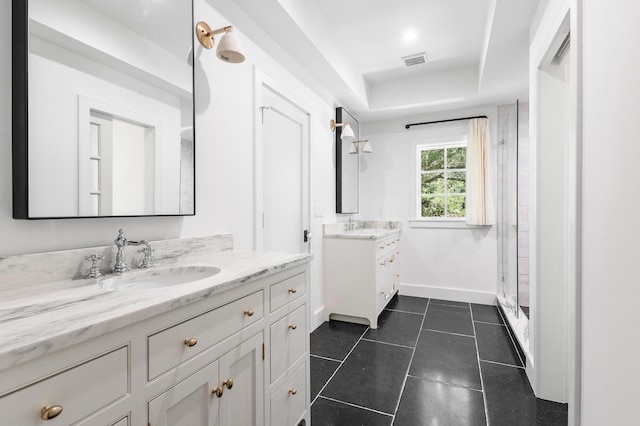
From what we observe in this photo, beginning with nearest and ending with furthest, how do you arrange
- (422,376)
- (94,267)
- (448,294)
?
(94,267) → (422,376) → (448,294)

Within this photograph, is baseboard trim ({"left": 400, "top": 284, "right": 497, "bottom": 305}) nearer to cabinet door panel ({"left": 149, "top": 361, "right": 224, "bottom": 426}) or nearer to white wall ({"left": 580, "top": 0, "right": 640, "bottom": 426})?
white wall ({"left": 580, "top": 0, "right": 640, "bottom": 426})

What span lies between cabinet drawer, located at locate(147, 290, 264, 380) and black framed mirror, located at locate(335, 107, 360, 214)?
2.36m

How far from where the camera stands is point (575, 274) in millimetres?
1199

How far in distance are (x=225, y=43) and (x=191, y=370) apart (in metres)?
1.39

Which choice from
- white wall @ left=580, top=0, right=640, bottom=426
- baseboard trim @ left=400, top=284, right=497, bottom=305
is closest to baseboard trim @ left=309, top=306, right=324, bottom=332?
baseboard trim @ left=400, top=284, right=497, bottom=305

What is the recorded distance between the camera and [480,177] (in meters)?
3.61

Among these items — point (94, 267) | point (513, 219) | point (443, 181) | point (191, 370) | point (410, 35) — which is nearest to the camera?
point (191, 370)

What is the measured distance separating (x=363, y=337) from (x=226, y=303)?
198 cm

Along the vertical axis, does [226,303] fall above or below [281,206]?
below

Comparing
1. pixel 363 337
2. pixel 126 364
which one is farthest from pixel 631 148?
pixel 363 337

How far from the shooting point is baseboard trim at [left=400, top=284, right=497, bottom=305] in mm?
3664

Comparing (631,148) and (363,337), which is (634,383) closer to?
Result: (631,148)

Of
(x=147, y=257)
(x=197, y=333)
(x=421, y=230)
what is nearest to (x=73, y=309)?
(x=197, y=333)

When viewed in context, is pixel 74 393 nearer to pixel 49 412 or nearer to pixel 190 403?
pixel 49 412
